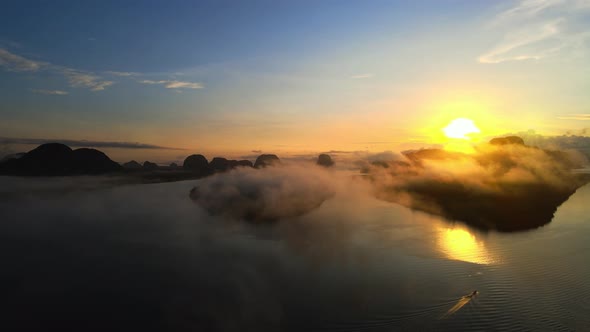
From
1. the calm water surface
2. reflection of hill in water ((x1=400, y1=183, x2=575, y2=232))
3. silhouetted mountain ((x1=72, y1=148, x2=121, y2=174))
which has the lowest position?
the calm water surface

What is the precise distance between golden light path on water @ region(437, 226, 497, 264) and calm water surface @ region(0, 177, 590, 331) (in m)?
0.14

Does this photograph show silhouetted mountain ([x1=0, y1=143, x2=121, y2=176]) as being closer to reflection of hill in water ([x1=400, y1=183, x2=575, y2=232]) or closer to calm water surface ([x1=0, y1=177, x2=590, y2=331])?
calm water surface ([x1=0, y1=177, x2=590, y2=331])

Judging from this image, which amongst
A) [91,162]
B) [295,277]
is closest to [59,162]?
[91,162]

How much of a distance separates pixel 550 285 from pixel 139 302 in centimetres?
1842

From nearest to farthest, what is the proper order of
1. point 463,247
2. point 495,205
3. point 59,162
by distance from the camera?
1. point 463,247
2. point 495,205
3. point 59,162

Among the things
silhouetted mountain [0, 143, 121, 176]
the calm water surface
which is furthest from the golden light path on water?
silhouetted mountain [0, 143, 121, 176]

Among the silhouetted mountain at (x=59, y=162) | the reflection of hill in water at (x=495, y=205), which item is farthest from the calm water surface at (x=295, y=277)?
the silhouetted mountain at (x=59, y=162)

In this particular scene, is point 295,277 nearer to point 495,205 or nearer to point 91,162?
point 495,205

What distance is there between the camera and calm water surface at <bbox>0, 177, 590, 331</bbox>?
12.3m

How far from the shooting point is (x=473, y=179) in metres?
57.9

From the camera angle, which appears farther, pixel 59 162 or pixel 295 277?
pixel 59 162

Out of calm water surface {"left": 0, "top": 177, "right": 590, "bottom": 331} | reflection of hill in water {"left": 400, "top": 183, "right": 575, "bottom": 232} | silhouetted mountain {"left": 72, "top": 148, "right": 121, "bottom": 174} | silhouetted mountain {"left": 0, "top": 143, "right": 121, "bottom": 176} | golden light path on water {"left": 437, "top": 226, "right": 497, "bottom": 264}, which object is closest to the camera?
calm water surface {"left": 0, "top": 177, "right": 590, "bottom": 331}

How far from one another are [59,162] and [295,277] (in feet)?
426

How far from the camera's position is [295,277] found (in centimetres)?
1636
